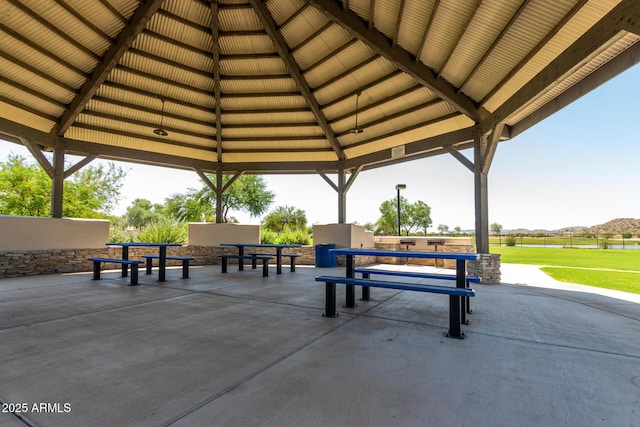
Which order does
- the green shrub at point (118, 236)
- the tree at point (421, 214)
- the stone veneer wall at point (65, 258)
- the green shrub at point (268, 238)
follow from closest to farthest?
the stone veneer wall at point (65, 258)
the green shrub at point (118, 236)
the green shrub at point (268, 238)
the tree at point (421, 214)

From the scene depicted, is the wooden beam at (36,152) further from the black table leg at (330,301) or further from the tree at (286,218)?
the tree at (286,218)

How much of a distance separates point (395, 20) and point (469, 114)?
2.89 metres

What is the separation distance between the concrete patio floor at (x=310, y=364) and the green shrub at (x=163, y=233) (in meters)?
6.52

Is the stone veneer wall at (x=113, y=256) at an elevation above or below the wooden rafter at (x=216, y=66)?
below

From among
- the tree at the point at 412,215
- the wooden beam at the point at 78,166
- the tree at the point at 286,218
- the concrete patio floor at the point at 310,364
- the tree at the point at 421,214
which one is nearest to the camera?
the concrete patio floor at the point at 310,364

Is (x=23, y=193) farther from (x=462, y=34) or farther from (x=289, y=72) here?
(x=462, y=34)

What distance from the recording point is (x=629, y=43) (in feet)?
13.3

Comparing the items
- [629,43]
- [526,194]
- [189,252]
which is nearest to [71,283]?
[189,252]

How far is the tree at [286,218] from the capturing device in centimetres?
3094

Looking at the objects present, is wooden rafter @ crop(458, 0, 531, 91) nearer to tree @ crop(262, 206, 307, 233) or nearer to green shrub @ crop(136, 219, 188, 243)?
green shrub @ crop(136, 219, 188, 243)

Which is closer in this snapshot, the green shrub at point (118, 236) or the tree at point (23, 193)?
the green shrub at point (118, 236)

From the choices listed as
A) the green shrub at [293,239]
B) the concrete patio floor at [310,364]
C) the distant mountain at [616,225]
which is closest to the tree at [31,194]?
the green shrub at [293,239]

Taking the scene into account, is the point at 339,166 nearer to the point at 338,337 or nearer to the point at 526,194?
the point at 338,337

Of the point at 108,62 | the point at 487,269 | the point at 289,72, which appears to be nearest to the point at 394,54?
the point at 289,72
